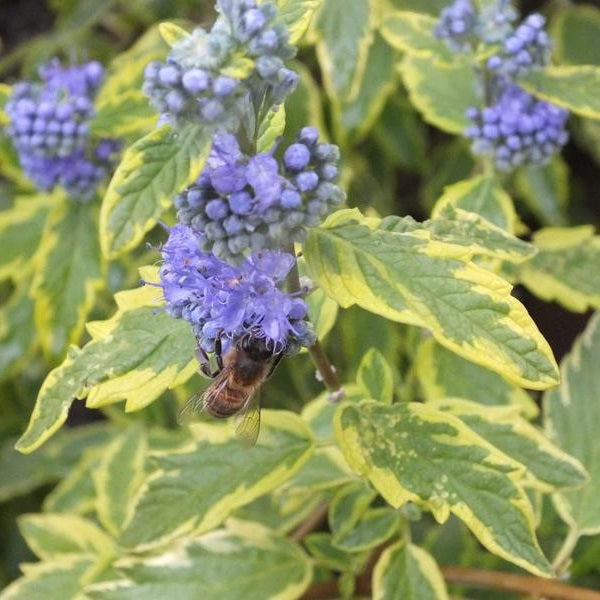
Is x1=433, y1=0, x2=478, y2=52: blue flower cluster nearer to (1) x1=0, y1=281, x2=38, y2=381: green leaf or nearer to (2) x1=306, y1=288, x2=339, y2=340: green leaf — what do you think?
(2) x1=306, y1=288, x2=339, y2=340: green leaf

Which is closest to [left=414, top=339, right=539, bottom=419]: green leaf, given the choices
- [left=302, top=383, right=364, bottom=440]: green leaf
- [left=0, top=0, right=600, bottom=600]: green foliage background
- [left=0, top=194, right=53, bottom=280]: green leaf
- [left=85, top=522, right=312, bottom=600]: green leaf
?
[left=0, top=0, right=600, bottom=600]: green foliage background

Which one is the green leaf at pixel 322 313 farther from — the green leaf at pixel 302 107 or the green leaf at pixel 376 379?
the green leaf at pixel 302 107

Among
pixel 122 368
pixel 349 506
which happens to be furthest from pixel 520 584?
pixel 122 368

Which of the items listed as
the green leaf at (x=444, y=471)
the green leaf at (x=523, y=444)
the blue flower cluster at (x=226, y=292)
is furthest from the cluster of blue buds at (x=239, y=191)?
the green leaf at (x=523, y=444)

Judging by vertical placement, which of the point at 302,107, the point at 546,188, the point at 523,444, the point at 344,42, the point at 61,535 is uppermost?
the point at 344,42

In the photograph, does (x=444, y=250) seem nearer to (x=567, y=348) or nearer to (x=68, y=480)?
(x=68, y=480)

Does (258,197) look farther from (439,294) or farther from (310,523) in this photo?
(310,523)
